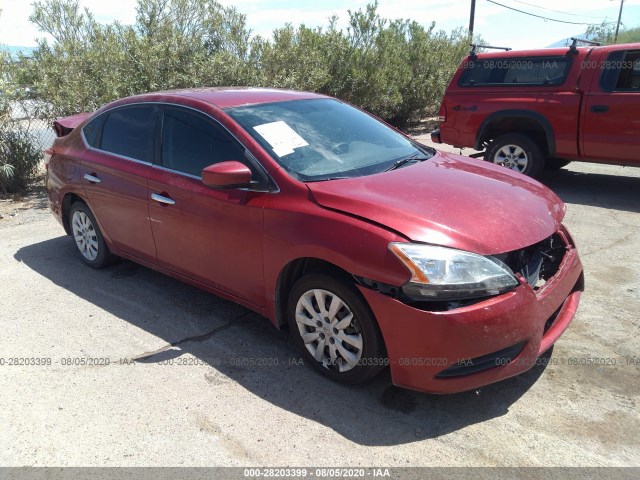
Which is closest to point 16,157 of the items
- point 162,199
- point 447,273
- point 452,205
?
point 162,199

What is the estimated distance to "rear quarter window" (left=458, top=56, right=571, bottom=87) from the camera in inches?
285

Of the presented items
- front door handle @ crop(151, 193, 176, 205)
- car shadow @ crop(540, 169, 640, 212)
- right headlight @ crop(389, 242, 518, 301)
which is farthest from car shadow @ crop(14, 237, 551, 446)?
car shadow @ crop(540, 169, 640, 212)

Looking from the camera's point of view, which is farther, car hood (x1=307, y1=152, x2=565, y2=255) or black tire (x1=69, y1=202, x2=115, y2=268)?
black tire (x1=69, y1=202, x2=115, y2=268)

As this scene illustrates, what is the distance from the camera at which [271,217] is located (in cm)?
326

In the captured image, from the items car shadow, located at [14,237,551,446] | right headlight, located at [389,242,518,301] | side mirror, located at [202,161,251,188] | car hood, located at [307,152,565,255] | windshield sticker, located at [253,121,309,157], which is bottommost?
car shadow, located at [14,237,551,446]

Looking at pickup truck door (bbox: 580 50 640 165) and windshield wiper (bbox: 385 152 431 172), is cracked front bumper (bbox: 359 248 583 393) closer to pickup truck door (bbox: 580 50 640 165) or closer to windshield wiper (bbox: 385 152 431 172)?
windshield wiper (bbox: 385 152 431 172)

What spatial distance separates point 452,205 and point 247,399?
5.40ft

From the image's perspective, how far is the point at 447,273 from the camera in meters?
2.67

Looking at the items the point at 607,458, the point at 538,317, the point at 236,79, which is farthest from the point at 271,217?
the point at 236,79

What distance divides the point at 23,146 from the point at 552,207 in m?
7.58

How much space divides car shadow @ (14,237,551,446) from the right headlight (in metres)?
0.74

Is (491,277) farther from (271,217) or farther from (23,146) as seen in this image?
(23,146)

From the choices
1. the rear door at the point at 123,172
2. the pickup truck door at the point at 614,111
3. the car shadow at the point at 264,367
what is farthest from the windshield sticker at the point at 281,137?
the pickup truck door at the point at 614,111

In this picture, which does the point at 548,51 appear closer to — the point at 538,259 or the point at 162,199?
the point at 538,259
